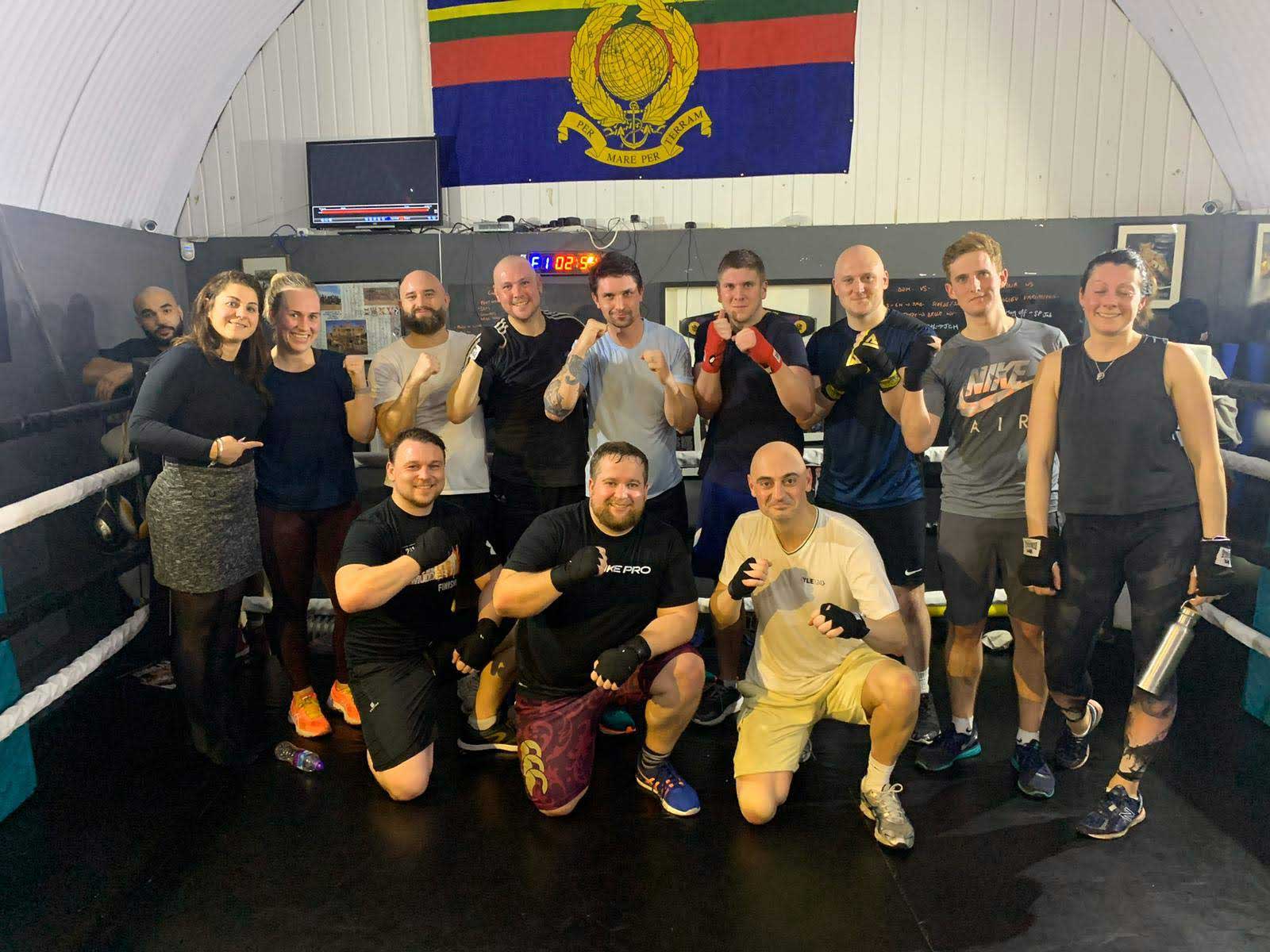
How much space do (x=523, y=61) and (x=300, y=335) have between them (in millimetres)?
2524

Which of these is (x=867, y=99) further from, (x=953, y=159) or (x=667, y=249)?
(x=667, y=249)

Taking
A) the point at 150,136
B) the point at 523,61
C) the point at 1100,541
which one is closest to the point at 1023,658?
the point at 1100,541

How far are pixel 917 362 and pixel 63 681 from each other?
2.89 metres

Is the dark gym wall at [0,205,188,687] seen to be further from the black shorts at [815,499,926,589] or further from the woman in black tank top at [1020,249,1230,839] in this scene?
the woman in black tank top at [1020,249,1230,839]

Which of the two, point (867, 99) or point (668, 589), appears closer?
point (668, 589)

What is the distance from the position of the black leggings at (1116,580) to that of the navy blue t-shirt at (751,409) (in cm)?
98

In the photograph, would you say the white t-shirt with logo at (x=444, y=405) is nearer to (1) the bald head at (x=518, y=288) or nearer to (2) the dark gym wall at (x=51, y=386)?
(1) the bald head at (x=518, y=288)

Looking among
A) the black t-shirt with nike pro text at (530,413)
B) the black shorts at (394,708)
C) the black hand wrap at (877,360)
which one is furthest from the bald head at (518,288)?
Result: the black shorts at (394,708)

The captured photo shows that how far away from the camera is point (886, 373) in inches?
107

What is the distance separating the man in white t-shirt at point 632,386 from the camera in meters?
2.99

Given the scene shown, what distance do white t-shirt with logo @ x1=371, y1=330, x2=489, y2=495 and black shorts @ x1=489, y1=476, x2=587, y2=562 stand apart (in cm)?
11

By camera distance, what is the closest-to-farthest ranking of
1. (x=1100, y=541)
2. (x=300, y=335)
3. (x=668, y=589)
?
(x=1100, y=541), (x=668, y=589), (x=300, y=335)

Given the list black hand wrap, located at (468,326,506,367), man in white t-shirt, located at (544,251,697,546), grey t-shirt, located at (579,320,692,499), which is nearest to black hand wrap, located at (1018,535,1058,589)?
man in white t-shirt, located at (544,251,697,546)

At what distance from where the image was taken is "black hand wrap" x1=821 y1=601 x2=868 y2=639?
2.35 m
